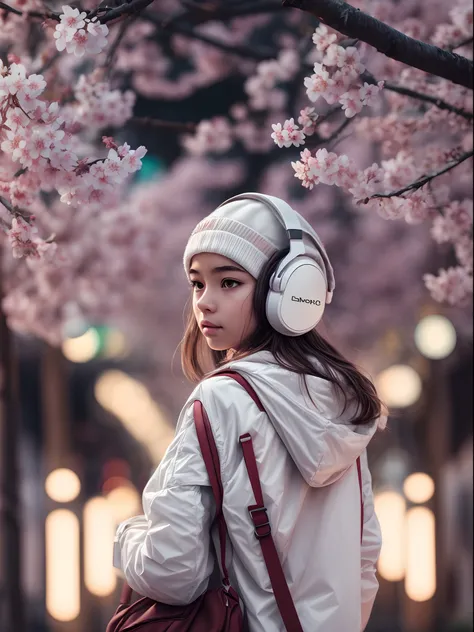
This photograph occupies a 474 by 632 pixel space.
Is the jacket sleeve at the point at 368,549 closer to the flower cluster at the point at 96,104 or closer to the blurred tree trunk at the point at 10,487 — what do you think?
the flower cluster at the point at 96,104

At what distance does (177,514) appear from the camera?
2266mm

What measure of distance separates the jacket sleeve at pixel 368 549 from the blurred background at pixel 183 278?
0.45 meters

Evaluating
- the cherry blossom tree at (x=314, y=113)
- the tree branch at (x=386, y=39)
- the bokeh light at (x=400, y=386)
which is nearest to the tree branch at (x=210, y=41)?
the cherry blossom tree at (x=314, y=113)

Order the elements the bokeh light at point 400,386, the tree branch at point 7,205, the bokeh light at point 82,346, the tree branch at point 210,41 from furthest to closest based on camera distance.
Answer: the bokeh light at point 82,346, the bokeh light at point 400,386, the tree branch at point 210,41, the tree branch at point 7,205

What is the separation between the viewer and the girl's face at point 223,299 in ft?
8.45

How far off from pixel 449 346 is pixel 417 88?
5.47m

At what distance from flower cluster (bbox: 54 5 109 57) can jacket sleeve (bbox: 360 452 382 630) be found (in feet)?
4.97

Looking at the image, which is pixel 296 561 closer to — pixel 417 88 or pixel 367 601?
pixel 367 601

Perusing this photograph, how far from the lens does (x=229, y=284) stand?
2.60 m

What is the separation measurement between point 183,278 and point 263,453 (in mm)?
9702

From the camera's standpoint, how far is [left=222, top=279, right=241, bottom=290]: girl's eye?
2.59m

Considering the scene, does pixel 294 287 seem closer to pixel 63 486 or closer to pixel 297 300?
pixel 297 300

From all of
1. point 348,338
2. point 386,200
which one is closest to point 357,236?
point 348,338

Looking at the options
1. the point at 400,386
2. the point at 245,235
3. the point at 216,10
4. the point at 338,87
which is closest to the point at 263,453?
the point at 245,235
